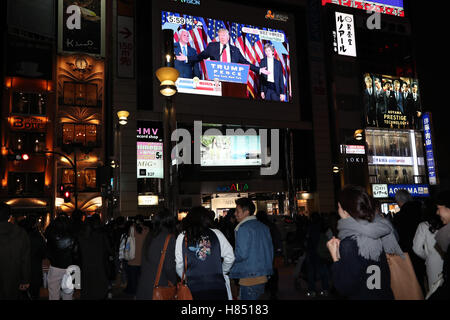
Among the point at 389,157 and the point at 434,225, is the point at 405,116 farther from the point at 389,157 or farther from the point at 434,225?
the point at 434,225

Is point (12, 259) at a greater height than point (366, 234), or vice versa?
point (366, 234)

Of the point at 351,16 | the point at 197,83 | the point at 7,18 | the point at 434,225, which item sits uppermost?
the point at 351,16

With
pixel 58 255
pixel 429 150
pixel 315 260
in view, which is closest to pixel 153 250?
pixel 58 255

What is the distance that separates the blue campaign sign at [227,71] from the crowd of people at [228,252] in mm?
23090

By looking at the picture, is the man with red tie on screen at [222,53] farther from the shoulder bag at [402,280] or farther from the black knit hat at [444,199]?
the shoulder bag at [402,280]

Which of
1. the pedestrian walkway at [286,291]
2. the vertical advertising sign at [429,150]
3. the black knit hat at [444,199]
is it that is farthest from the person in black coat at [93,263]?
the vertical advertising sign at [429,150]

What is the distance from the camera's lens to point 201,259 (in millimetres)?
4273

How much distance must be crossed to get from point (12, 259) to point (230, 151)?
2536cm

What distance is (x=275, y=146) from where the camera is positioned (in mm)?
32719

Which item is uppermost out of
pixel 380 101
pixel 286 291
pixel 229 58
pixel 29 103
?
pixel 229 58

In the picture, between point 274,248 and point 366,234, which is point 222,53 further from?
point 366,234

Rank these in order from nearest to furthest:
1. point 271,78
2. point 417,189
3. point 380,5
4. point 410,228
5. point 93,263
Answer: point 410,228 → point 93,263 → point 271,78 → point 417,189 → point 380,5

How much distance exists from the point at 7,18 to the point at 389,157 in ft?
127

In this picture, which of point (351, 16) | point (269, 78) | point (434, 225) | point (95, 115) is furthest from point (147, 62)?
point (434, 225)
